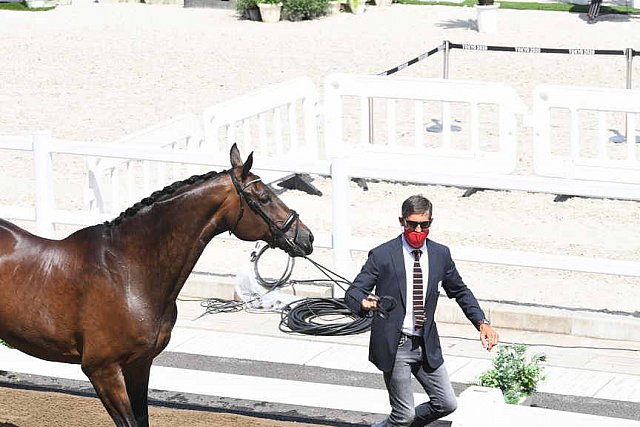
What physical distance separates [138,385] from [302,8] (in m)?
23.8

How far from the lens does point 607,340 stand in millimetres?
11375

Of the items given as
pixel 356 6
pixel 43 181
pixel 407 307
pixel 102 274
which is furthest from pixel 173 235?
pixel 356 6

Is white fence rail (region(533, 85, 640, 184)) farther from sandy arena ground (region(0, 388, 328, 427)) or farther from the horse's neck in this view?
the horse's neck

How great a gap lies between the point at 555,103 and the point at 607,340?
18.9 ft

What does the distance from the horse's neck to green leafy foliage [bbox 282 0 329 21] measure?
23.6 m

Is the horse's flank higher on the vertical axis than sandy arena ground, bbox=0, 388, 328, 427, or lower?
higher

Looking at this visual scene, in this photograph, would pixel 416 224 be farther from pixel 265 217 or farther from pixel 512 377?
pixel 512 377

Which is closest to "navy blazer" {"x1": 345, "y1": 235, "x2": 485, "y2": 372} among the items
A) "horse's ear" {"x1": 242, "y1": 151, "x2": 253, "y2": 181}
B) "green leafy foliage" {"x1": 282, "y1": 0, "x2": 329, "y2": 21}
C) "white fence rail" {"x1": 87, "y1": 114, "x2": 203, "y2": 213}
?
"horse's ear" {"x1": 242, "y1": 151, "x2": 253, "y2": 181}

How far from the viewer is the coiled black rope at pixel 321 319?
11.6 metres

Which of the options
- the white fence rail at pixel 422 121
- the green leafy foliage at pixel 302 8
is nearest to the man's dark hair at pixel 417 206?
the white fence rail at pixel 422 121

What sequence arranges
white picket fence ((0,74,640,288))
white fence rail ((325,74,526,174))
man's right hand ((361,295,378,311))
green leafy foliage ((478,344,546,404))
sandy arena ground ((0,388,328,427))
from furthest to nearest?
1. white fence rail ((325,74,526,174))
2. white picket fence ((0,74,640,288))
3. sandy arena ground ((0,388,328,427))
4. green leafy foliage ((478,344,546,404))
5. man's right hand ((361,295,378,311))

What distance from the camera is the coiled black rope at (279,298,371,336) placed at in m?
11.6

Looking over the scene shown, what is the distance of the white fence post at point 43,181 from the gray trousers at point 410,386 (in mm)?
6213

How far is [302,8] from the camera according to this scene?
31219 millimetres
